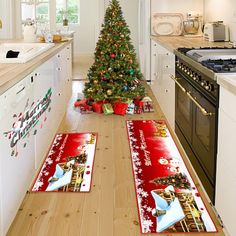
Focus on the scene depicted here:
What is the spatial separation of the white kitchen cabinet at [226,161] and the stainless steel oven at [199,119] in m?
0.11

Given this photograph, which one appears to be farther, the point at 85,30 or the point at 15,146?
the point at 85,30

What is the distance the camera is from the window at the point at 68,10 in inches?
475

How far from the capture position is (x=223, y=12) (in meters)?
4.65

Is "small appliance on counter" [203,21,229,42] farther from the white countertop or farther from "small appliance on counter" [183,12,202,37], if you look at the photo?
the white countertop

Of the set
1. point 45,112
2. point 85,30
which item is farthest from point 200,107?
point 85,30

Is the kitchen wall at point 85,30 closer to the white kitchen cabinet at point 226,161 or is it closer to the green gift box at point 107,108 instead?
the green gift box at point 107,108

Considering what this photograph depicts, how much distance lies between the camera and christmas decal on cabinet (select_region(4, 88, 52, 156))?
213cm

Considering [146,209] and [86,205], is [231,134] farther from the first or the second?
[86,205]

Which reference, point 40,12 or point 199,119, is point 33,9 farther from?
point 199,119

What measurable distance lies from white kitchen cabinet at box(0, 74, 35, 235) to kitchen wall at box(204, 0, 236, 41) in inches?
98.8

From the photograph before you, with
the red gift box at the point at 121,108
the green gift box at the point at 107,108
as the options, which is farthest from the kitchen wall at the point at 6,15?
the red gift box at the point at 121,108

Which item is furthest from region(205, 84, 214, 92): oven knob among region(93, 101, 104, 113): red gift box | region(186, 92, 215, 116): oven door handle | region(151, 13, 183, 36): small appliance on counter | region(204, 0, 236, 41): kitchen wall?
region(151, 13, 183, 36): small appliance on counter

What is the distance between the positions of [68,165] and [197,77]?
129 cm

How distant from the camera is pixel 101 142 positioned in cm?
394
